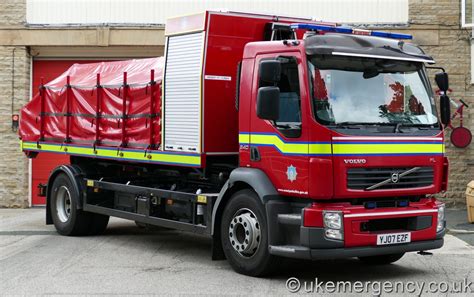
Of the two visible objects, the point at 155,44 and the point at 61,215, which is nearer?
the point at 61,215

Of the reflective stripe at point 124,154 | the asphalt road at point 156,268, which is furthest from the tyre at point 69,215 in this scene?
the reflective stripe at point 124,154

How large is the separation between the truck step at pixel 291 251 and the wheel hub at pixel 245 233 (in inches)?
15.3

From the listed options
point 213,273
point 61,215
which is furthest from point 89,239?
point 213,273

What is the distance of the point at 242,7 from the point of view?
1647 centimetres

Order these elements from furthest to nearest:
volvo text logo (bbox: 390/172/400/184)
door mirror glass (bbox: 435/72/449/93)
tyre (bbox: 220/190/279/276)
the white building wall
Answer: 1. the white building wall
2. door mirror glass (bbox: 435/72/449/93)
3. tyre (bbox: 220/190/279/276)
4. volvo text logo (bbox: 390/172/400/184)

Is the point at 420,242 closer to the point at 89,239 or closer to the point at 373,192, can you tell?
the point at 373,192

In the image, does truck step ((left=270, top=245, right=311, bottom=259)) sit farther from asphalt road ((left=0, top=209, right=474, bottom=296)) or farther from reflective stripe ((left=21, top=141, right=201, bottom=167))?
reflective stripe ((left=21, top=141, right=201, bottom=167))

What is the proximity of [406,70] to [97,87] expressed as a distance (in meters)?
5.23

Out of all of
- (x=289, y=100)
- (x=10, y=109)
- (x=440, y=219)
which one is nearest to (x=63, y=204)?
(x=10, y=109)

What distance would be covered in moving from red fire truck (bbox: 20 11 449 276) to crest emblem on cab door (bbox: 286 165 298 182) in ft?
0.06

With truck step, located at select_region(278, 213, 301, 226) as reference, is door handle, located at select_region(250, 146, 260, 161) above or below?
above

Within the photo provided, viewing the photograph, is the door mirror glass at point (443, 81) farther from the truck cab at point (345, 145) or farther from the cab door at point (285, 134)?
the cab door at point (285, 134)

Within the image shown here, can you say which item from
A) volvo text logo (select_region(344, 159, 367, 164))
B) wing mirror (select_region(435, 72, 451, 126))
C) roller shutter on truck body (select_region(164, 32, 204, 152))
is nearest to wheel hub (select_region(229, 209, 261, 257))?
roller shutter on truck body (select_region(164, 32, 204, 152))

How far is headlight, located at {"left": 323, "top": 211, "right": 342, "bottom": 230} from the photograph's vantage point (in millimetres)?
7672
